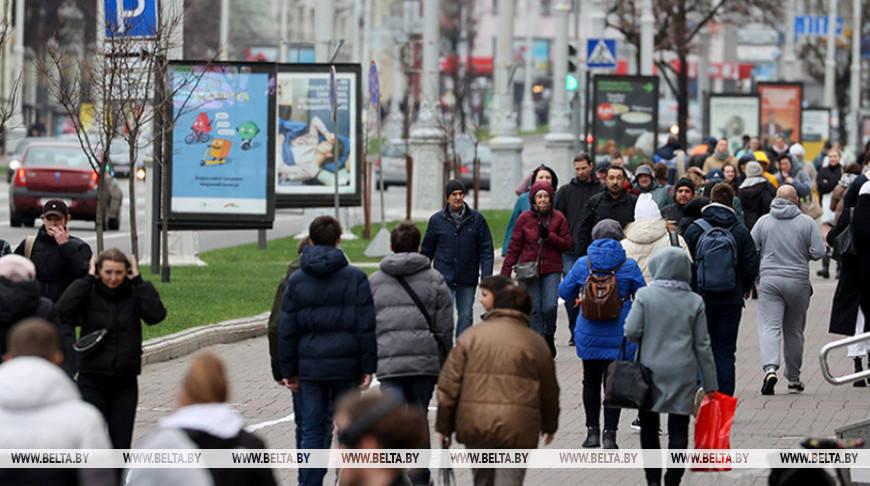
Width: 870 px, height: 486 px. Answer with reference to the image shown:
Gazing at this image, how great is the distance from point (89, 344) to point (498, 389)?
7.54 ft

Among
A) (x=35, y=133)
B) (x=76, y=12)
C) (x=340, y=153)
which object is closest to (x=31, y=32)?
(x=76, y=12)

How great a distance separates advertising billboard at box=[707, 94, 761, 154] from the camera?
132ft

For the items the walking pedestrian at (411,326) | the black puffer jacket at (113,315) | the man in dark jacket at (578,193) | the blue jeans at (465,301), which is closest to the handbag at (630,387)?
the walking pedestrian at (411,326)

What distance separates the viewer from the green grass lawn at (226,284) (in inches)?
698

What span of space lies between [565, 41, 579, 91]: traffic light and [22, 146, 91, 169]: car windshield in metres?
8.68

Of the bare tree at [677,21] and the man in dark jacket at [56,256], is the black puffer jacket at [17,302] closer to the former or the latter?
the man in dark jacket at [56,256]

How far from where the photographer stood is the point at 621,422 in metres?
12.6

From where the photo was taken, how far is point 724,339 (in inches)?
496

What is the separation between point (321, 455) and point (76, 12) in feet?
228

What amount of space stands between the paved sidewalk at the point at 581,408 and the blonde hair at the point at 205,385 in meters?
4.33

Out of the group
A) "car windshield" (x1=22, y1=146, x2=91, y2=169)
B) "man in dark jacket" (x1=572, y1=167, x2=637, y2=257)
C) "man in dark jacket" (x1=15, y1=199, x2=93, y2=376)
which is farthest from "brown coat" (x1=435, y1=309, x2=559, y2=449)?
"car windshield" (x1=22, y1=146, x2=91, y2=169)

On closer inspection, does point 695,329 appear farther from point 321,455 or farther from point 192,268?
point 192,268

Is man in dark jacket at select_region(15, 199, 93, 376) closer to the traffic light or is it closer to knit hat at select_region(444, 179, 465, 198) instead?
knit hat at select_region(444, 179, 465, 198)

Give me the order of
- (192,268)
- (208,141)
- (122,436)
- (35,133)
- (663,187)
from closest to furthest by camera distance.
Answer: (122,436) < (663,187) < (208,141) < (192,268) < (35,133)
